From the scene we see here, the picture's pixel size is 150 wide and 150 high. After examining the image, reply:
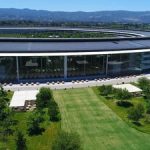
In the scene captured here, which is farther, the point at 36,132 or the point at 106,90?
the point at 106,90

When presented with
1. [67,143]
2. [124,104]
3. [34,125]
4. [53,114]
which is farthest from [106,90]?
[67,143]

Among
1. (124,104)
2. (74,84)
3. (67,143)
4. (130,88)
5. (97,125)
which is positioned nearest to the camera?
(67,143)

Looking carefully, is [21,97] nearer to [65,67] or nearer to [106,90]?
[106,90]

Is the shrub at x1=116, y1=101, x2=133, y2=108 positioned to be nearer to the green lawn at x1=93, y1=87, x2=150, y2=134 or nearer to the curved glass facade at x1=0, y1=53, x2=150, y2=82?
the green lawn at x1=93, y1=87, x2=150, y2=134

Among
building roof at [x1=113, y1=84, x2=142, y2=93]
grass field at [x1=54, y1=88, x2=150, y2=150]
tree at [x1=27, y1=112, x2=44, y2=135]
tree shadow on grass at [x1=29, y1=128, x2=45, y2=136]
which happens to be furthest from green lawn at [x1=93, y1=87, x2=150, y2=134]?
tree at [x1=27, y1=112, x2=44, y2=135]

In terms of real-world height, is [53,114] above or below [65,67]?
below

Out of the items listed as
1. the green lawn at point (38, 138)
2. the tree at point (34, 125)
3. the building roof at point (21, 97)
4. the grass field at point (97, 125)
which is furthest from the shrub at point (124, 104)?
the tree at point (34, 125)

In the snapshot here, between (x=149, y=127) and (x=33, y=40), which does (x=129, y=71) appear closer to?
(x=33, y=40)
